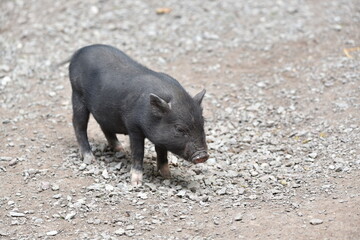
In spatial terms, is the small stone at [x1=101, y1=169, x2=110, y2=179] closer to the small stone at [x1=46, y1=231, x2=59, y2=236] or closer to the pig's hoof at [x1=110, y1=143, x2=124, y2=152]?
the pig's hoof at [x1=110, y1=143, x2=124, y2=152]

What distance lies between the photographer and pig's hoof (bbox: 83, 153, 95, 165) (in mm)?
8172

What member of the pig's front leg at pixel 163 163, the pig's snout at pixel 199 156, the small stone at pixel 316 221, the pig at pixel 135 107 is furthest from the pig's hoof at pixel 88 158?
the small stone at pixel 316 221

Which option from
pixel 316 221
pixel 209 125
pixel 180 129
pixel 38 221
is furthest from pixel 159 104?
pixel 209 125

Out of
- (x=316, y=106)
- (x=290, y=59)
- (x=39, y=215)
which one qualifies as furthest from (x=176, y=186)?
(x=290, y=59)

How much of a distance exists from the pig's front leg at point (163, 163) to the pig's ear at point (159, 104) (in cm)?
68

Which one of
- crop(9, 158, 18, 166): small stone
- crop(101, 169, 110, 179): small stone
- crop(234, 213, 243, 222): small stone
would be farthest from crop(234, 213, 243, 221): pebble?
crop(9, 158, 18, 166): small stone

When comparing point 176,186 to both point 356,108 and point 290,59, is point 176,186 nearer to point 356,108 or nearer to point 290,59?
point 356,108

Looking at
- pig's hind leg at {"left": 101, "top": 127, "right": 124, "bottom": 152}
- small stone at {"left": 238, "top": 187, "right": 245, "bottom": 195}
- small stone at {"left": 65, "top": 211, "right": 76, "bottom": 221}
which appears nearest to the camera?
small stone at {"left": 65, "top": 211, "right": 76, "bottom": 221}

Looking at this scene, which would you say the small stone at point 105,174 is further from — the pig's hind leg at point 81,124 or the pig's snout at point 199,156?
the pig's snout at point 199,156

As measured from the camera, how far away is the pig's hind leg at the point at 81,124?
328 inches

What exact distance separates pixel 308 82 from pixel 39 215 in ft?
16.8

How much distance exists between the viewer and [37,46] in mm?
12078

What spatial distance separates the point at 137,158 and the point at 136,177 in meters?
0.22

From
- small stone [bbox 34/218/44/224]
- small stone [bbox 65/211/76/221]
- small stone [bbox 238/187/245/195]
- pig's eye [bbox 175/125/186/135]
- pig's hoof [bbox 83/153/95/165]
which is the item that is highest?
pig's eye [bbox 175/125/186/135]
